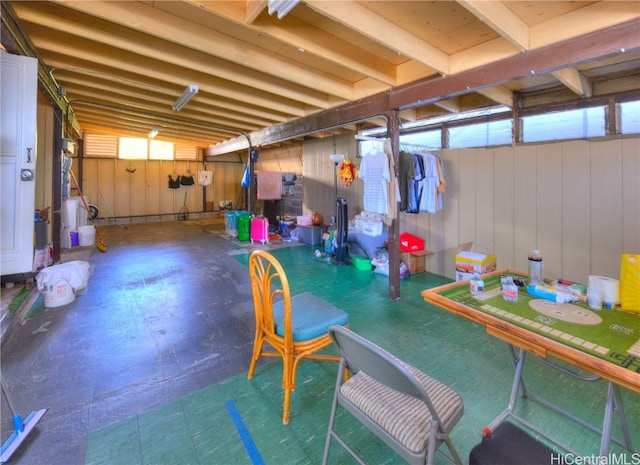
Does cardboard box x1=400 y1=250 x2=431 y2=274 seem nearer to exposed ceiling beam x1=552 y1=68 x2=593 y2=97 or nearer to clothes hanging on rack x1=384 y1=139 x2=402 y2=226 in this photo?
clothes hanging on rack x1=384 y1=139 x2=402 y2=226

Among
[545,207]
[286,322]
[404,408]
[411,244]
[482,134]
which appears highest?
[482,134]

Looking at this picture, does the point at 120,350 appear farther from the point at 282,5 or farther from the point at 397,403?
the point at 282,5

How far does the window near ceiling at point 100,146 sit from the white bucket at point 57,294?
7.80 m

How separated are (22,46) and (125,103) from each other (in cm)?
266

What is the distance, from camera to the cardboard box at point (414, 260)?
4855mm

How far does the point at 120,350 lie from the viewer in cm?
→ 260

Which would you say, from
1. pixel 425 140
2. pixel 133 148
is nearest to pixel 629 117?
pixel 425 140

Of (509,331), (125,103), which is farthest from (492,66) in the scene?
(125,103)

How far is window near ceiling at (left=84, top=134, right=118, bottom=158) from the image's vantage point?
9367 millimetres

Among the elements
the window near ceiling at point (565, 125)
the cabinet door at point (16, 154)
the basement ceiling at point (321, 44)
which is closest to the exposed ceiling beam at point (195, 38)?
the basement ceiling at point (321, 44)

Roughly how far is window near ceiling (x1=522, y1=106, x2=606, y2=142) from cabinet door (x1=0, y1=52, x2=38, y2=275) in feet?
16.2

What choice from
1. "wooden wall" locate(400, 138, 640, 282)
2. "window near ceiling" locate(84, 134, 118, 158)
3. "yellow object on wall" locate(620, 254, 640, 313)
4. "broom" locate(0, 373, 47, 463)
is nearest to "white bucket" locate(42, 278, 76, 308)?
"broom" locate(0, 373, 47, 463)

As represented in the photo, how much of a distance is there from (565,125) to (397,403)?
12.9 feet

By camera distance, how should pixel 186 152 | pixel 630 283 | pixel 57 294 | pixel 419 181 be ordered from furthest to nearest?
pixel 186 152 < pixel 419 181 < pixel 57 294 < pixel 630 283
